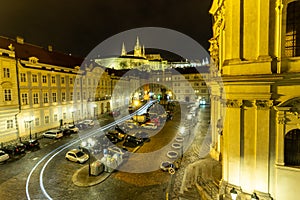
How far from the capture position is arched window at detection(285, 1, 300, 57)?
1137cm

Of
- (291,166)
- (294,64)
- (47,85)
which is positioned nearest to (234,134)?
(291,166)

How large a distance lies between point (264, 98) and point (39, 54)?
40.5 m

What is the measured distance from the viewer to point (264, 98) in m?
11.2

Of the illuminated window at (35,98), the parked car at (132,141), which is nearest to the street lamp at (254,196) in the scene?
the parked car at (132,141)

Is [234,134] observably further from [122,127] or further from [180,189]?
[122,127]

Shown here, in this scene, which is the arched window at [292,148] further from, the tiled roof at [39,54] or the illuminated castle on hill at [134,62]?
the illuminated castle on hill at [134,62]

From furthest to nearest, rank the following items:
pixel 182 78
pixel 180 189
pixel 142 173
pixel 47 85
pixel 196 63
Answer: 1. pixel 196 63
2. pixel 182 78
3. pixel 47 85
4. pixel 142 173
5. pixel 180 189

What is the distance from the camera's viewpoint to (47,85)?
3538 centimetres

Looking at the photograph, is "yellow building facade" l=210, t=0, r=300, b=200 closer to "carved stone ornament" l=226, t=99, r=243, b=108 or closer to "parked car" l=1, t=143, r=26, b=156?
"carved stone ornament" l=226, t=99, r=243, b=108

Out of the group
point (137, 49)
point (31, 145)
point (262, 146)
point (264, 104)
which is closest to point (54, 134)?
point (31, 145)


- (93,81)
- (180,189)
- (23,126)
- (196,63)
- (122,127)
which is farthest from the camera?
(196,63)

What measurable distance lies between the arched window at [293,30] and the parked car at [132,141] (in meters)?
22.2

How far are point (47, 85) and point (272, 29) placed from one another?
1421 inches

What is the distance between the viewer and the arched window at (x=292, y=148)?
11336mm
